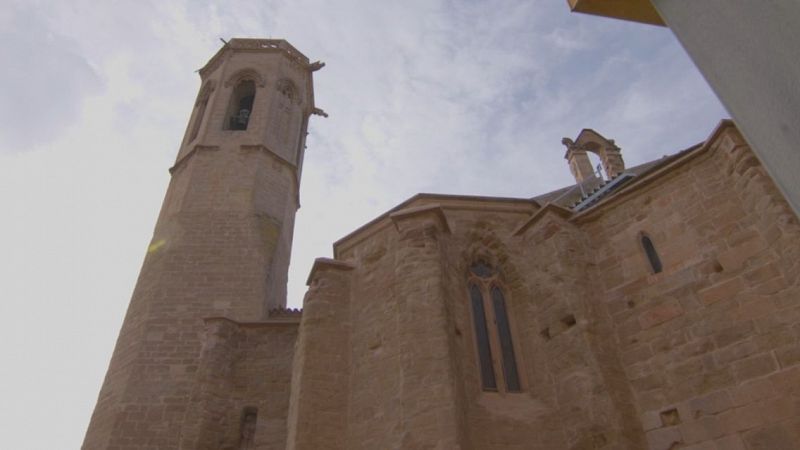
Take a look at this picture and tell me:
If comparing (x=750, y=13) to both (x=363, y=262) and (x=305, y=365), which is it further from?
(x=363, y=262)

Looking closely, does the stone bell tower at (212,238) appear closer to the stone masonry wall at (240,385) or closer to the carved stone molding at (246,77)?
the carved stone molding at (246,77)

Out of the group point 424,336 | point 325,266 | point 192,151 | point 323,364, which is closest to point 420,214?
point 325,266

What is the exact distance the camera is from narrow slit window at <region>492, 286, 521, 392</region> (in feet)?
23.7

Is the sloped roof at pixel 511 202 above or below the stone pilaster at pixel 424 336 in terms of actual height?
above

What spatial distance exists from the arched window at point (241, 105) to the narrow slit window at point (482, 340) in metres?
11.1

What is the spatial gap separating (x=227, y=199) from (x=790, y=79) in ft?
43.2

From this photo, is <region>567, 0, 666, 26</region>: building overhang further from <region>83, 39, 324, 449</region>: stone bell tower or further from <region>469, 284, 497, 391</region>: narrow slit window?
<region>83, 39, 324, 449</region>: stone bell tower

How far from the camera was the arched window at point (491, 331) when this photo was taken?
7.19 metres

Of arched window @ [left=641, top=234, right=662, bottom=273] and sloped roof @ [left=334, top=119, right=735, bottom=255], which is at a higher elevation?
sloped roof @ [left=334, top=119, right=735, bottom=255]

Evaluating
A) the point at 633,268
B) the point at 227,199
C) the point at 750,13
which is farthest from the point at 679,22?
the point at 227,199

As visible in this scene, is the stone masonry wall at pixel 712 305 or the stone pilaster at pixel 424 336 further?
the stone pilaster at pixel 424 336

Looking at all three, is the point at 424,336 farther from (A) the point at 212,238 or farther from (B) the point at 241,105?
(B) the point at 241,105

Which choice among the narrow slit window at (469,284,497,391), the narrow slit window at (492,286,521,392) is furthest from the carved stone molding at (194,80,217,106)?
the narrow slit window at (492,286,521,392)

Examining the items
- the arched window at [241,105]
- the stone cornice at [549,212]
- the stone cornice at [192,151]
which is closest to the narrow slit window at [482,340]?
the stone cornice at [549,212]
